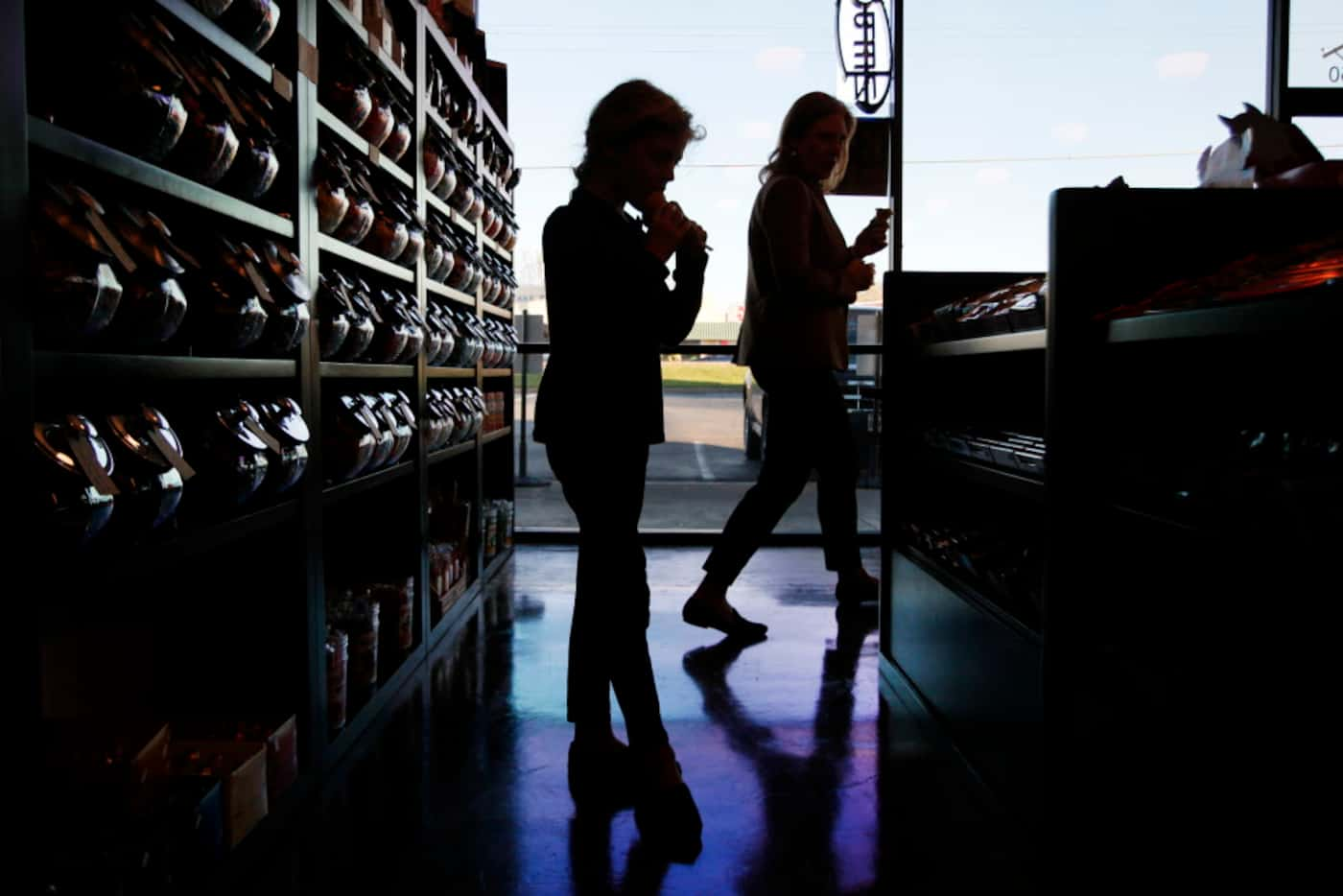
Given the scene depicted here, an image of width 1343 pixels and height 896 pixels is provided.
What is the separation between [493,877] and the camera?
5.33 ft

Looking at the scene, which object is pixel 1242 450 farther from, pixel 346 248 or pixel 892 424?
pixel 346 248

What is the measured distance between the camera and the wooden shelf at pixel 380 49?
2.19 meters

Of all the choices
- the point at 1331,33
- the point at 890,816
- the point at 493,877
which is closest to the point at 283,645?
the point at 493,877

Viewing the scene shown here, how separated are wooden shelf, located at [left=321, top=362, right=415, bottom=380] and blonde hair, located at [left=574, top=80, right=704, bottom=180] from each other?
68cm

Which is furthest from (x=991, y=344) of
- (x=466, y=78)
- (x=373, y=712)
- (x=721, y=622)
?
(x=466, y=78)

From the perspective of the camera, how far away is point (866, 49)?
15.4ft

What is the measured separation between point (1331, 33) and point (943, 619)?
3525 millimetres

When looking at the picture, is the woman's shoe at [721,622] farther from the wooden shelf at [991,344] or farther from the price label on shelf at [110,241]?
the price label on shelf at [110,241]

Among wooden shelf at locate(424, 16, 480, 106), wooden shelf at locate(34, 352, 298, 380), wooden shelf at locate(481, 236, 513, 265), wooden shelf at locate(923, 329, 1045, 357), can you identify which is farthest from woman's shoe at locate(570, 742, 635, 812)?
wooden shelf at locate(481, 236, 513, 265)

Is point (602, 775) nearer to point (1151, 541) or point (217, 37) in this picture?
point (1151, 541)

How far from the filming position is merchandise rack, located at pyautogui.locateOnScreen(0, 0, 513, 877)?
3.53ft

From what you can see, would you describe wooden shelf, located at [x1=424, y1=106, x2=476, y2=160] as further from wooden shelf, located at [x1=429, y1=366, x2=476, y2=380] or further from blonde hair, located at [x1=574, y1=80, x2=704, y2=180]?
blonde hair, located at [x1=574, y1=80, x2=704, y2=180]

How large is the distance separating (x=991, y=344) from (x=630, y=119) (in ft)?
2.63

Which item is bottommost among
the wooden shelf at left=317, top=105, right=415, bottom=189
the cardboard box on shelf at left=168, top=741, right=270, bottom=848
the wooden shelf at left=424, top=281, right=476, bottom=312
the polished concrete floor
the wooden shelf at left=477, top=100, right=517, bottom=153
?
the polished concrete floor
